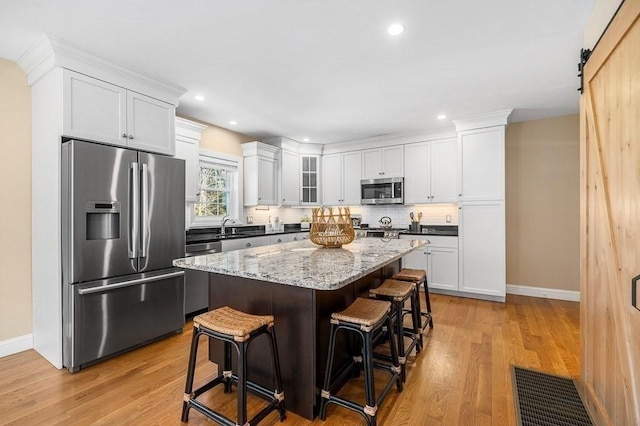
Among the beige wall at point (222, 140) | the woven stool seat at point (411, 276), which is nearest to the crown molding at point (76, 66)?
the beige wall at point (222, 140)

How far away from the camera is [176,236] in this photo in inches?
121

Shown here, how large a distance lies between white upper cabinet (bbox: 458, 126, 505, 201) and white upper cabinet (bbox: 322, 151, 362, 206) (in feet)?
5.92

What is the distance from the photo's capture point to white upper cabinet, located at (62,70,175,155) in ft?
8.17

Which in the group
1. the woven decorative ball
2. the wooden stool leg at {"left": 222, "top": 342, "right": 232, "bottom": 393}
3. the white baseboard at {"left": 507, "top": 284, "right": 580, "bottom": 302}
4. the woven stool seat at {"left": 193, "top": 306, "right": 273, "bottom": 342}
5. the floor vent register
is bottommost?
the floor vent register

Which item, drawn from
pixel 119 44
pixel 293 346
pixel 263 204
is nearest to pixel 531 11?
pixel 293 346

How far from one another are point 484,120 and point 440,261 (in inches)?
82.8

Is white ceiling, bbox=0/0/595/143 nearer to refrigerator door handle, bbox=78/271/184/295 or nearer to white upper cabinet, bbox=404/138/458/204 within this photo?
white upper cabinet, bbox=404/138/458/204

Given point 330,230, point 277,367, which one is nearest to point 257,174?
point 330,230

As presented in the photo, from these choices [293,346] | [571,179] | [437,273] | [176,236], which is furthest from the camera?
[437,273]

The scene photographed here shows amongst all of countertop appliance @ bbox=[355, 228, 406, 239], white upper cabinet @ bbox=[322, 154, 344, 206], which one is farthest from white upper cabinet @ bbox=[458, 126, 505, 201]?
white upper cabinet @ bbox=[322, 154, 344, 206]

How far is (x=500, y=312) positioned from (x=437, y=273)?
39.9 inches

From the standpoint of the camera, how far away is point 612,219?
168 cm

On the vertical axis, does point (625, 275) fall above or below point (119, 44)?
below

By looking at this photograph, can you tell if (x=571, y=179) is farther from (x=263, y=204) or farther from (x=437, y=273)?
(x=263, y=204)
